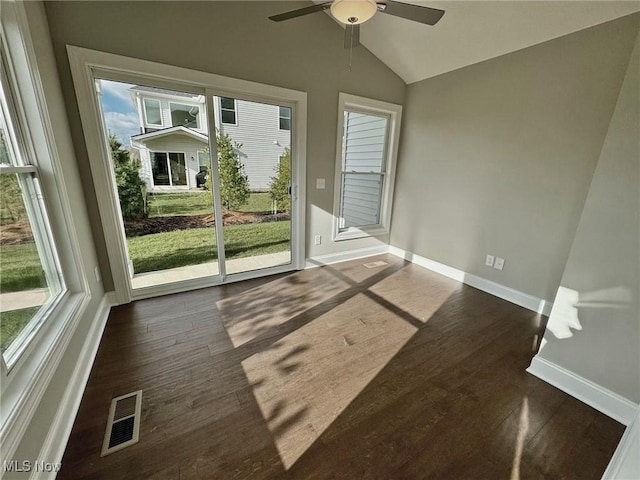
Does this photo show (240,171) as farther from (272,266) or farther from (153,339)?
(153,339)

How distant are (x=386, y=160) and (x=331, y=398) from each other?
10.7 ft

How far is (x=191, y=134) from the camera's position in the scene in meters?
2.62

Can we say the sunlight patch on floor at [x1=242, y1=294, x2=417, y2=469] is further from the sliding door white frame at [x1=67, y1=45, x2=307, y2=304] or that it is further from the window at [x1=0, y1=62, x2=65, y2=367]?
the sliding door white frame at [x1=67, y1=45, x2=307, y2=304]

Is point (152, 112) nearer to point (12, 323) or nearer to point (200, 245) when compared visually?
point (200, 245)

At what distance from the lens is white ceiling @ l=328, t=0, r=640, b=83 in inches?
79.4

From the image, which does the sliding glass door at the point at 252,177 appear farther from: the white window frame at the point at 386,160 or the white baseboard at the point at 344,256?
the white window frame at the point at 386,160

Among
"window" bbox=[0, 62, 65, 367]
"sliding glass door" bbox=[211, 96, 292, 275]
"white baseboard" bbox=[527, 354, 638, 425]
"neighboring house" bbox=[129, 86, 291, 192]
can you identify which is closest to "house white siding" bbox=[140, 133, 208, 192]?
"neighboring house" bbox=[129, 86, 291, 192]

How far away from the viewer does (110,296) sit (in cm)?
245

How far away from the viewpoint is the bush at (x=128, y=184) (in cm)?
237

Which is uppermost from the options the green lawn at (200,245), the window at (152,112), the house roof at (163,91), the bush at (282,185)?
the house roof at (163,91)

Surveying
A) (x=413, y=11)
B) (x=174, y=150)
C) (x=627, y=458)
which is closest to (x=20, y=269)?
(x=174, y=150)

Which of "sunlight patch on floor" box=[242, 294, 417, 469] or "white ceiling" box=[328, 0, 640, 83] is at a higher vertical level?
"white ceiling" box=[328, 0, 640, 83]

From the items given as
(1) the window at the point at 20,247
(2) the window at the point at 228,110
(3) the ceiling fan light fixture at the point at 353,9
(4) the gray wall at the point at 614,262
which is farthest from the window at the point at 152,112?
(4) the gray wall at the point at 614,262

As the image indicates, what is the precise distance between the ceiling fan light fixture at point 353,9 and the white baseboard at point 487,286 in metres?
2.84
